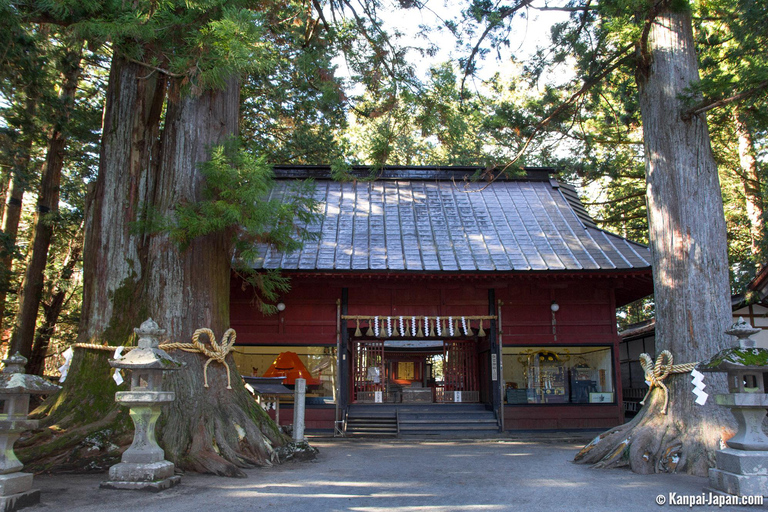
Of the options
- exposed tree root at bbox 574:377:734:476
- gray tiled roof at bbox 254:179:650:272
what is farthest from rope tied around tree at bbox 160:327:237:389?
exposed tree root at bbox 574:377:734:476

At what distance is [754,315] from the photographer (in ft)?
43.1

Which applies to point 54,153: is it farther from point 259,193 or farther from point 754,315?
point 754,315

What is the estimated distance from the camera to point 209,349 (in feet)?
22.5

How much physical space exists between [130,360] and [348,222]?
26.0ft

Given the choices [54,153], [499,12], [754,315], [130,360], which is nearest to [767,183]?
[754,315]

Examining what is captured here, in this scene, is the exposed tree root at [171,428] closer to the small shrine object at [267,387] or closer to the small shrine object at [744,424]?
the small shrine object at [267,387]

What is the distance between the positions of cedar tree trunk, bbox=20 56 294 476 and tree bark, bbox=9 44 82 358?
4.92 m

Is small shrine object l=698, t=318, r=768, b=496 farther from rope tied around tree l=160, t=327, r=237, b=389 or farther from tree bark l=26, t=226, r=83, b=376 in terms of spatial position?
tree bark l=26, t=226, r=83, b=376

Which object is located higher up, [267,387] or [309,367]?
[309,367]

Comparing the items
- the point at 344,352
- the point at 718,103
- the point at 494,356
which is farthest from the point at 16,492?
the point at 494,356

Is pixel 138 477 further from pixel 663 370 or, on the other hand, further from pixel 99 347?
pixel 663 370

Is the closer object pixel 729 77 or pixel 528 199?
pixel 729 77

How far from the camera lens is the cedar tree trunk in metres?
6.41

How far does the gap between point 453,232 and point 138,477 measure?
8817 millimetres
